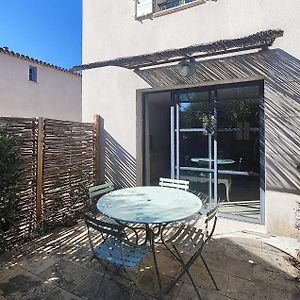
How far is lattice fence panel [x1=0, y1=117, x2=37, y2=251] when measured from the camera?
15.5ft

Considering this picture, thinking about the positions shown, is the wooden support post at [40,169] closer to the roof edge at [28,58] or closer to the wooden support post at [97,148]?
the wooden support post at [97,148]

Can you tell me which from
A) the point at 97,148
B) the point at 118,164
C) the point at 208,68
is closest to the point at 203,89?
the point at 208,68

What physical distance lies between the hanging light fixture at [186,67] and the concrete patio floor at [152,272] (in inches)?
157

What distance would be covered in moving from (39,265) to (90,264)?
867mm

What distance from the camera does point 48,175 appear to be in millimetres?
5633

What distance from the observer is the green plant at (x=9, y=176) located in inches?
171

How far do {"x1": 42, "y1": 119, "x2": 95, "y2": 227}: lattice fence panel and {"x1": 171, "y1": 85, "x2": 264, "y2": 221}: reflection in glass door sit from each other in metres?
2.55

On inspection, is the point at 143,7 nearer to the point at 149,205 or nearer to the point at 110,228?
the point at 149,205

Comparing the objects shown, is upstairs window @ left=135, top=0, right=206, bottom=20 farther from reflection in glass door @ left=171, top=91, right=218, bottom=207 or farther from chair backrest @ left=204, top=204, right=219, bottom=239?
chair backrest @ left=204, top=204, right=219, bottom=239

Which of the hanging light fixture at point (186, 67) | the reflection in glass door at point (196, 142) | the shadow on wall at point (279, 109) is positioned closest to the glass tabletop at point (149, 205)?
the reflection in glass door at point (196, 142)

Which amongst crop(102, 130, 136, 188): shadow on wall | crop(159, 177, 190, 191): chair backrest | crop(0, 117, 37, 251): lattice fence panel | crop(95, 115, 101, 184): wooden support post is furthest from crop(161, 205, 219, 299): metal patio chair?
crop(95, 115, 101, 184): wooden support post

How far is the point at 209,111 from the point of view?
6512 mm

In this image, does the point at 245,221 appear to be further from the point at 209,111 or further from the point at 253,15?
the point at 253,15

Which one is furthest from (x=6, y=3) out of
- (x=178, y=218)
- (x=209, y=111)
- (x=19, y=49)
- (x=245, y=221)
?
(x=245, y=221)
